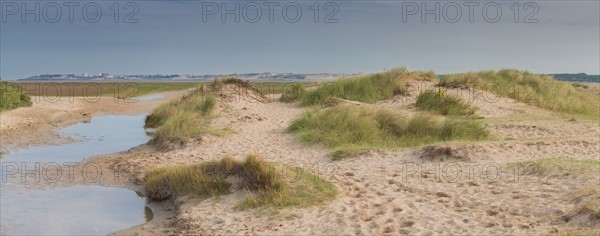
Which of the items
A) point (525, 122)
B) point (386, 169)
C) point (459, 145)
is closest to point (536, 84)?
point (525, 122)

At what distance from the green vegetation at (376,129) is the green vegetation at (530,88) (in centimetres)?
949

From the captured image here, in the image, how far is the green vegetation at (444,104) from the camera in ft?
68.1

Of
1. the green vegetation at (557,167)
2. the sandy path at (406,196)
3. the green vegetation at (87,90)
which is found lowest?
the sandy path at (406,196)

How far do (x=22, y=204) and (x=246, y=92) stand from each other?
16.9 m

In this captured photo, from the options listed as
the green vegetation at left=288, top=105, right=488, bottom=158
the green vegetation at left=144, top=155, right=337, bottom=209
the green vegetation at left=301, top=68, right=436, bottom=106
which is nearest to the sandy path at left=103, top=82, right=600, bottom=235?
the green vegetation at left=144, top=155, right=337, bottom=209

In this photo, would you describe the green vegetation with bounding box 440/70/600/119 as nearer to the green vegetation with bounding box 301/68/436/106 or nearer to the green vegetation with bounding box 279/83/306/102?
the green vegetation with bounding box 301/68/436/106

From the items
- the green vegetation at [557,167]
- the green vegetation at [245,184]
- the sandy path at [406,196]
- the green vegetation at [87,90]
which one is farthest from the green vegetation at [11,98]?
the green vegetation at [557,167]

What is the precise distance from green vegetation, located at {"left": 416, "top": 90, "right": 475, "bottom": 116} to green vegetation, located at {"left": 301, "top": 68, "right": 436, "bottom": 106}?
2954mm

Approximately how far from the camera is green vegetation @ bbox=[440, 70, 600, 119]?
945 inches

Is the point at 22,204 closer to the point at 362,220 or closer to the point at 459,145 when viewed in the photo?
the point at 362,220

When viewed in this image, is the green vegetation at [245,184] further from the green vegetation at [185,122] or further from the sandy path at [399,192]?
the green vegetation at [185,122]

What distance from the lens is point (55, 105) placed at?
33656 millimetres

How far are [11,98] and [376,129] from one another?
839 inches

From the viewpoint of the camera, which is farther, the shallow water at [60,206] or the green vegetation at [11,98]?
the green vegetation at [11,98]
